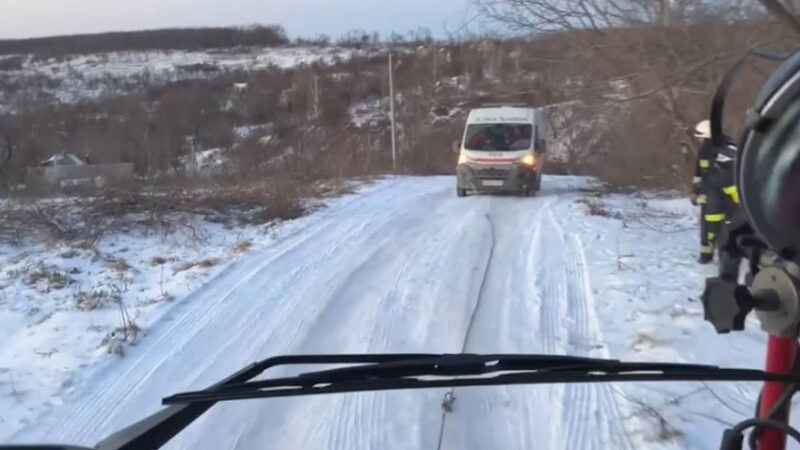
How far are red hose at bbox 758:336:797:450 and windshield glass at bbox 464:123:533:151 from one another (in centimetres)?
2058

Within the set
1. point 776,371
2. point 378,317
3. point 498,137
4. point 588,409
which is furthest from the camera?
point 498,137

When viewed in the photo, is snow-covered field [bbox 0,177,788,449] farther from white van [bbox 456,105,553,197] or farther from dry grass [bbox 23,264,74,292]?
white van [bbox 456,105,553,197]

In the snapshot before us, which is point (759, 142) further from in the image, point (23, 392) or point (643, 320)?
point (643, 320)

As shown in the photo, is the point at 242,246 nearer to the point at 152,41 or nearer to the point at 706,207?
the point at 706,207

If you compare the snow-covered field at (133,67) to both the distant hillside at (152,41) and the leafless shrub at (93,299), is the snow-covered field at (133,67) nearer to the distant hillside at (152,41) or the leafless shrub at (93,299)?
the distant hillside at (152,41)

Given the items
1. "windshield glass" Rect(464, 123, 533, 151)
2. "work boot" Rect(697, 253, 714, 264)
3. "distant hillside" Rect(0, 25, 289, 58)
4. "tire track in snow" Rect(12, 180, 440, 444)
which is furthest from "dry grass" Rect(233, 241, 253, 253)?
"distant hillside" Rect(0, 25, 289, 58)

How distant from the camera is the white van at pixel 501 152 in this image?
69.9ft

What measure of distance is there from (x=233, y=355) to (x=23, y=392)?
160cm

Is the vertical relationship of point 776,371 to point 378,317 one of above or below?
above

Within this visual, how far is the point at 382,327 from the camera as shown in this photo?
27.3 ft

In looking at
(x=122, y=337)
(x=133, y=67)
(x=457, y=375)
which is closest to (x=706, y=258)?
(x=122, y=337)

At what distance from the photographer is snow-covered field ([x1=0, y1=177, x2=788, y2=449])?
227 inches

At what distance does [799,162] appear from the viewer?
1.58m

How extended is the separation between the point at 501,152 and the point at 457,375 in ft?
65.3
